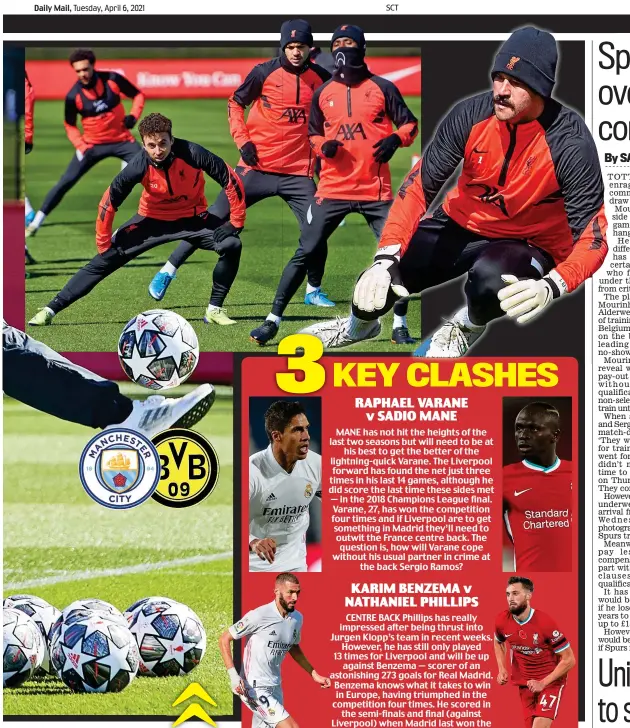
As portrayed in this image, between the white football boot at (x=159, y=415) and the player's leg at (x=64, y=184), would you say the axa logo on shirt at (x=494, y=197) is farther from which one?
the player's leg at (x=64, y=184)

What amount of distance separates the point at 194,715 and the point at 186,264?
10.8 feet

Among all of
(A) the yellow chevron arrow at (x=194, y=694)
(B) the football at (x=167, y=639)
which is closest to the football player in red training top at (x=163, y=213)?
(B) the football at (x=167, y=639)

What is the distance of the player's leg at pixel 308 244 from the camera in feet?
36.9

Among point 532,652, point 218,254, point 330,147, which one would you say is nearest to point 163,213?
point 218,254

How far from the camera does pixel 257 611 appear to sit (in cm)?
1110

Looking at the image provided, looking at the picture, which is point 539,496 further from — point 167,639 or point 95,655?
point 95,655

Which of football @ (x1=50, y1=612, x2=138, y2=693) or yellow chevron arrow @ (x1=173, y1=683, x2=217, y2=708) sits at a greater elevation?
football @ (x1=50, y1=612, x2=138, y2=693)

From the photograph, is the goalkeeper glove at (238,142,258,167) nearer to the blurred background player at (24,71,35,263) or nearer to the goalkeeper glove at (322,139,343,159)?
the goalkeeper glove at (322,139,343,159)

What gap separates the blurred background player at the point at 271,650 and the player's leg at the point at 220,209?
232cm

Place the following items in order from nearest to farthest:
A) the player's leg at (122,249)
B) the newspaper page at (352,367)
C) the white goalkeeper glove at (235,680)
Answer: the white goalkeeper glove at (235,680)
the newspaper page at (352,367)
the player's leg at (122,249)

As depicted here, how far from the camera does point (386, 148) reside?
11133 millimetres

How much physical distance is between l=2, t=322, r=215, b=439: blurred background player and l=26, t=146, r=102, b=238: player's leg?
2.62ft

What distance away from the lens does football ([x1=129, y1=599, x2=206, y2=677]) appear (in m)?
11.1

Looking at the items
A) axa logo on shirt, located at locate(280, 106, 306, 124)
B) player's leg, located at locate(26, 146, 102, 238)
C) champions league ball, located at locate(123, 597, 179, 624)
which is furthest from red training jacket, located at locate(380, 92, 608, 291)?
champions league ball, located at locate(123, 597, 179, 624)
